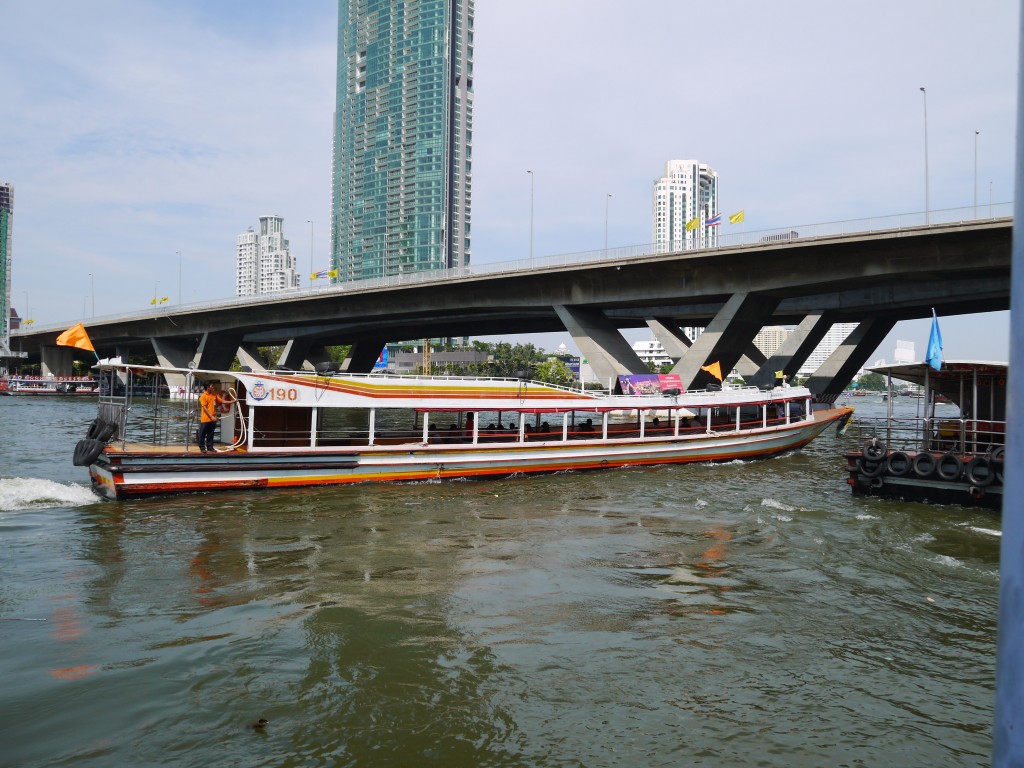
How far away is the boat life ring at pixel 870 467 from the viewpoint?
19.6 meters

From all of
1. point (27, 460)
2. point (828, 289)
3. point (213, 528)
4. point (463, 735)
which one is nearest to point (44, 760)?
point (463, 735)

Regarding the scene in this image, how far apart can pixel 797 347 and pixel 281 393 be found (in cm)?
4252

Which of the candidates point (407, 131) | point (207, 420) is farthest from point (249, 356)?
point (407, 131)

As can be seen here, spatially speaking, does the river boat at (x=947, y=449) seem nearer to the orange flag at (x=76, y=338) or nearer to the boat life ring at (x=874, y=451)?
the boat life ring at (x=874, y=451)

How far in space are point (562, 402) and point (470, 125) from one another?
161833 millimetres

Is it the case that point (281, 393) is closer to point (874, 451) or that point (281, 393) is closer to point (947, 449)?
point (874, 451)

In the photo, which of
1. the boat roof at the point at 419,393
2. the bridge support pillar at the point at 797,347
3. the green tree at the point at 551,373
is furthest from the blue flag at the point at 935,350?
the green tree at the point at 551,373

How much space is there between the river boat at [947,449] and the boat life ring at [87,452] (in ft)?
64.2

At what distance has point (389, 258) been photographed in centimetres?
17262

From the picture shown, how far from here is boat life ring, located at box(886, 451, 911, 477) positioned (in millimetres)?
19266

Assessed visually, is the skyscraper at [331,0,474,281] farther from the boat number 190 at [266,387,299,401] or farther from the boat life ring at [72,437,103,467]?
the boat life ring at [72,437,103,467]

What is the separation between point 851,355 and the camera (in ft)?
173

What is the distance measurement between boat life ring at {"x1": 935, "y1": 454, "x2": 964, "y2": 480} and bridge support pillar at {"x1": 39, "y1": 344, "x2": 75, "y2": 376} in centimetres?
10854

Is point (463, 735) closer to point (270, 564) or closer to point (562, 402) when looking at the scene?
point (270, 564)
